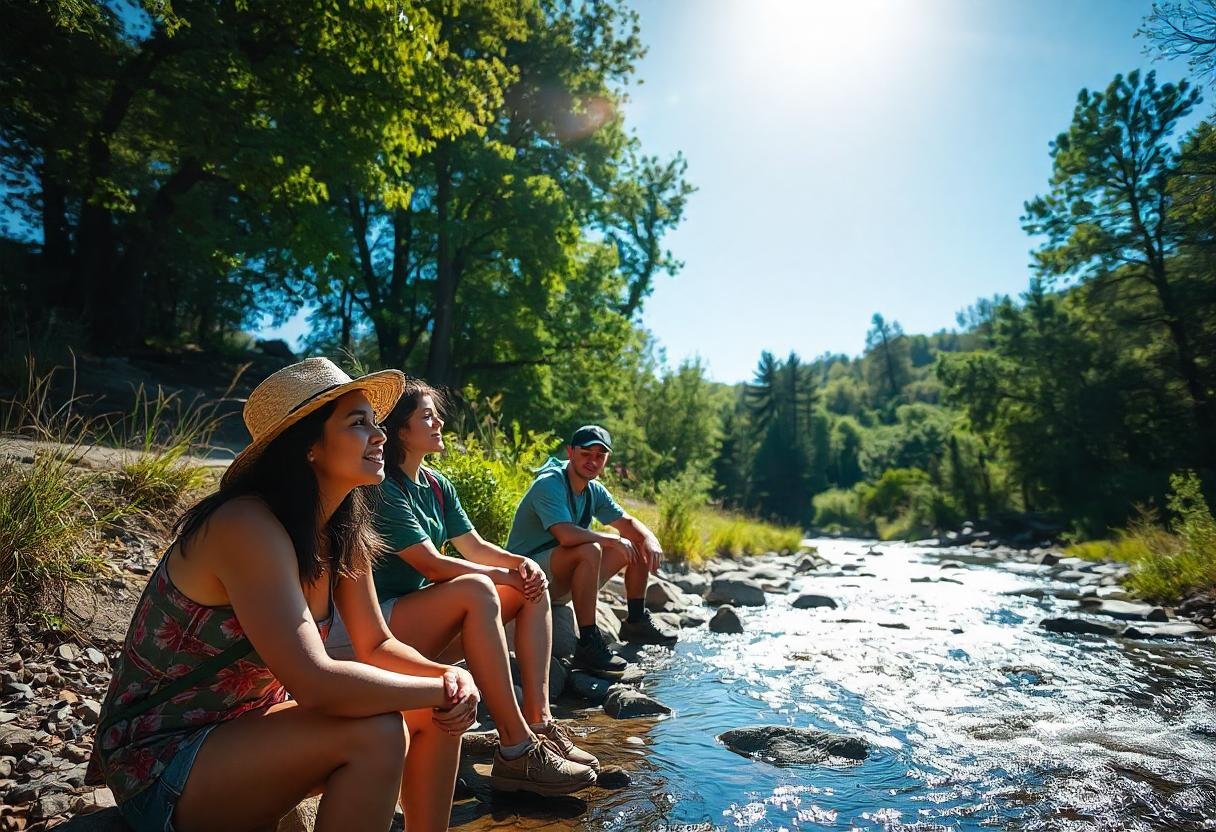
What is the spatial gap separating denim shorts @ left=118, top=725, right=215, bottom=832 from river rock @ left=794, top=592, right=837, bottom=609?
714 centimetres

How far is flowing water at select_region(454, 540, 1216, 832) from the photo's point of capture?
8.61 feet

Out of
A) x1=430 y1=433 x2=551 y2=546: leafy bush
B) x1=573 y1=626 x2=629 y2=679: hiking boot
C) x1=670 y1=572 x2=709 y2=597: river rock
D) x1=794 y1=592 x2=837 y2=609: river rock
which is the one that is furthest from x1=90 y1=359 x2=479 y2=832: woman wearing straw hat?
x1=670 y1=572 x2=709 y2=597: river rock

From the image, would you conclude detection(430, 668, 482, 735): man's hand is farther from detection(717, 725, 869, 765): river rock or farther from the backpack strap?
detection(717, 725, 869, 765): river rock

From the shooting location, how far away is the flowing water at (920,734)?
262 centimetres

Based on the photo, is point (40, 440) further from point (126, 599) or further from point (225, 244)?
point (225, 244)

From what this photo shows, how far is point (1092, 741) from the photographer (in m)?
3.41

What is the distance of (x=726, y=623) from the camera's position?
631 cm

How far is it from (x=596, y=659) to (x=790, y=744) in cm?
131

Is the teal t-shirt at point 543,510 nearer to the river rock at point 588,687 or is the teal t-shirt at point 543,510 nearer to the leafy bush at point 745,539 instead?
the river rock at point 588,687

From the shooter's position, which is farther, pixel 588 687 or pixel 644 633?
pixel 644 633

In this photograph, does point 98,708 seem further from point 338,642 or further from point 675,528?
→ point 675,528

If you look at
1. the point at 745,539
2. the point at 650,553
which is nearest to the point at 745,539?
the point at 745,539

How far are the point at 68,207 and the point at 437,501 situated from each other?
Result: 2072cm

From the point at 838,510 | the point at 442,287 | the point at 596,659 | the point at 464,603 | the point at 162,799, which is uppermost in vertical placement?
the point at 442,287
